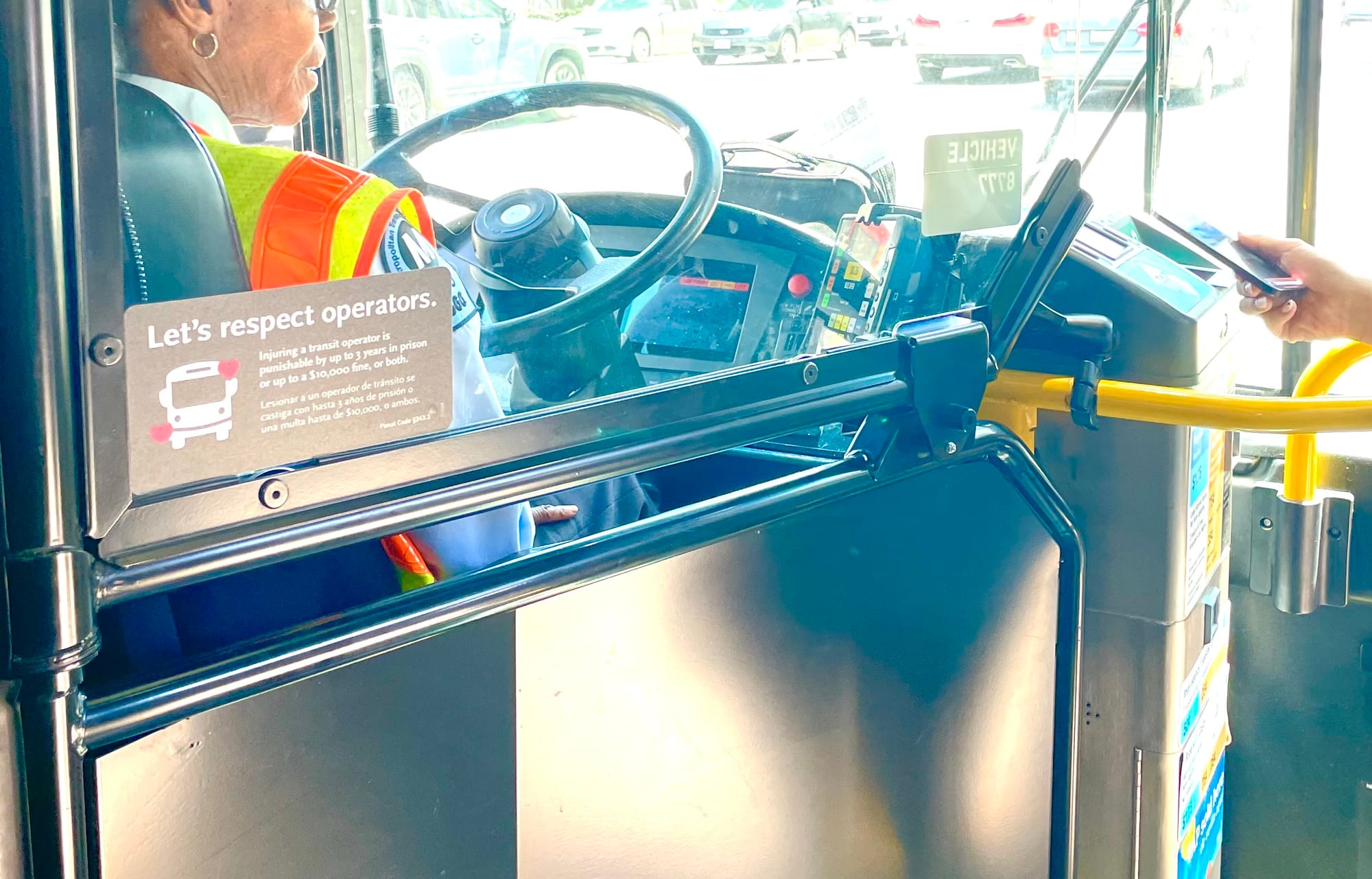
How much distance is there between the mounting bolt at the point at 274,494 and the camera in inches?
36.6

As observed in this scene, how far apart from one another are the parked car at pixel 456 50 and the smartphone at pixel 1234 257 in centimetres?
107

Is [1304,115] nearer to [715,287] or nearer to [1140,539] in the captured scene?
[1140,539]

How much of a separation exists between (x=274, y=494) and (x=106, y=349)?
0.16m

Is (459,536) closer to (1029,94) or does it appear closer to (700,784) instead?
(700,784)

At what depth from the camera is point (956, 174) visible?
1586 millimetres

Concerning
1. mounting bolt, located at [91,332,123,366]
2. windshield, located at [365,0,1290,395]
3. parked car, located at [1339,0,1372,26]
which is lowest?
mounting bolt, located at [91,332,123,366]

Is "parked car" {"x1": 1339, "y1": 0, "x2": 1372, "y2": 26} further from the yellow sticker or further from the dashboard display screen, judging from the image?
the dashboard display screen

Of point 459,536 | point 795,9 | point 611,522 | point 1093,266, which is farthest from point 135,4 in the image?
point 1093,266

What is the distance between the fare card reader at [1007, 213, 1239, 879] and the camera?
5.75 feet

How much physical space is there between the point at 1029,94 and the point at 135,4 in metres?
1.10

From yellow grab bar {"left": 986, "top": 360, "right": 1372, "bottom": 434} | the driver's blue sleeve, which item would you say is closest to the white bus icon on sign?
the driver's blue sleeve

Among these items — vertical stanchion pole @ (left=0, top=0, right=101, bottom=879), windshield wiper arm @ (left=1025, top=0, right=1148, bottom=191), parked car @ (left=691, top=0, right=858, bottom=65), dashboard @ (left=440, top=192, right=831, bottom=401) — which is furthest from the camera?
windshield wiper arm @ (left=1025, top=0, right=1148, bottom=191)

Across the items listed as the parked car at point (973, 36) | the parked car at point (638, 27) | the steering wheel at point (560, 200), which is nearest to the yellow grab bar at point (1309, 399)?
the parked car at point (973, 36)

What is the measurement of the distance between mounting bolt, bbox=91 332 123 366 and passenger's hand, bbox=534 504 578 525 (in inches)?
29.5
